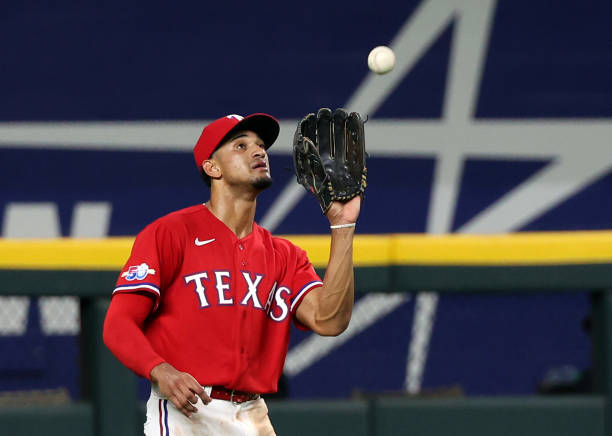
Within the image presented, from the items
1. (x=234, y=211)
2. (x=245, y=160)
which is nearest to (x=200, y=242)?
(x=234, y=211)

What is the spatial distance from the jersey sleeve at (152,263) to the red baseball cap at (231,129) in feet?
0.89

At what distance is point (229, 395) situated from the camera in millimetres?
3277

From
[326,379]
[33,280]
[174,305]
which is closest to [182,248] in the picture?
[174,305]

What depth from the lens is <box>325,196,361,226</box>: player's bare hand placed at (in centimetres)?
317

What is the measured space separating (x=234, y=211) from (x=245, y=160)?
17 cm

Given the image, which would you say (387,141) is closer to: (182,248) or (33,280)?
(33,280)

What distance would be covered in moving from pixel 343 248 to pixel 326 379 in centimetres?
309

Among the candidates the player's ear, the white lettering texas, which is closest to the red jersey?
the white lettering texas

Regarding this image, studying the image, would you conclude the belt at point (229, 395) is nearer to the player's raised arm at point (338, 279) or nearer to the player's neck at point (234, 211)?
the player's raised arm at point (338, 279)

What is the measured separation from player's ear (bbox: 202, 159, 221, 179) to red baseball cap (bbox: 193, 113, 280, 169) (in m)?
0.02

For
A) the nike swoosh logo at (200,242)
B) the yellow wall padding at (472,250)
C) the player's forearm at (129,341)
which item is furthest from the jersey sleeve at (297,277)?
the yellow wall padding at (472,250)

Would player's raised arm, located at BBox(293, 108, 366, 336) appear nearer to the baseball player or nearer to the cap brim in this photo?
the baseball player

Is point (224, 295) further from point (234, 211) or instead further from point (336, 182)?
point (336, 182)

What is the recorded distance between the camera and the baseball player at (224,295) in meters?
3.17
